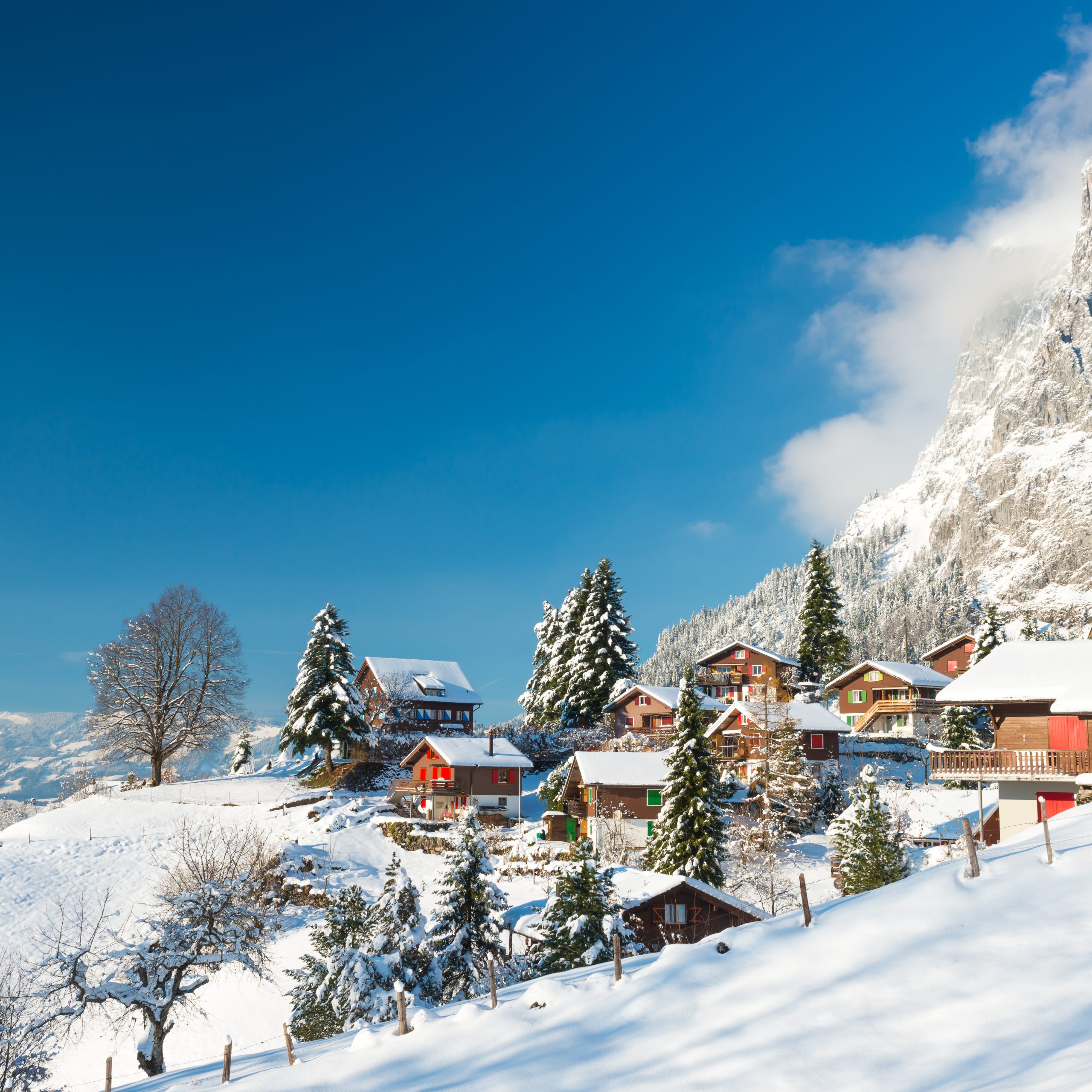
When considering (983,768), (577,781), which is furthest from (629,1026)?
(577,781)

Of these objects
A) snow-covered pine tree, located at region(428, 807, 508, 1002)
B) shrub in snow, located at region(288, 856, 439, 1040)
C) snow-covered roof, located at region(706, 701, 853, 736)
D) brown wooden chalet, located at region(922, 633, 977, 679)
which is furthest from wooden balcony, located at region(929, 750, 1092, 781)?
brown wooden chalet, located at region(922, 633, 977, 679)

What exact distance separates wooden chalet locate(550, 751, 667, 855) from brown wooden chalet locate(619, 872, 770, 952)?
13.9m

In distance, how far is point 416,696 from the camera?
74688 millimetres

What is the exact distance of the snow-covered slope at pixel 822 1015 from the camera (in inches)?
409

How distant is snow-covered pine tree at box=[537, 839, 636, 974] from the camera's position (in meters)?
26.7

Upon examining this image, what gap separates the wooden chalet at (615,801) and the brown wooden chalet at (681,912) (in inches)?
548

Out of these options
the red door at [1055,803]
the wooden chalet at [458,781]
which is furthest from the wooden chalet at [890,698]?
the red door at [1055,803]

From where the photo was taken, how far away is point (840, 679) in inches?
3130

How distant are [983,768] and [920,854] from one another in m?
10.2

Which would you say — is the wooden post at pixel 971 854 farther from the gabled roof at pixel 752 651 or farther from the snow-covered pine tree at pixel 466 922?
the gabled roof at pixel 752 651

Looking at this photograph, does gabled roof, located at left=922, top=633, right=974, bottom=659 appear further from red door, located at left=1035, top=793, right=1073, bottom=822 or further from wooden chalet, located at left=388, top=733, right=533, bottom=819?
red door, located at left=1035, top=793, right=1073, bottom=822

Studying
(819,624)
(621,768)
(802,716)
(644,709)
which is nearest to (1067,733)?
(621,768)

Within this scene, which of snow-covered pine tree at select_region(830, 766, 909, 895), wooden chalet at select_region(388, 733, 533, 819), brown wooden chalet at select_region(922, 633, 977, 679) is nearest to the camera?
snow-covered pine tree at select_region(830, 766, 909, 895)

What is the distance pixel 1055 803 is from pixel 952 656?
6587 centimetres
